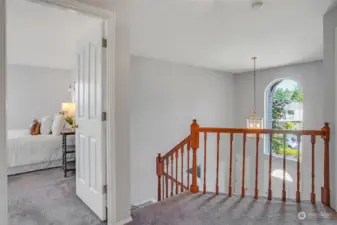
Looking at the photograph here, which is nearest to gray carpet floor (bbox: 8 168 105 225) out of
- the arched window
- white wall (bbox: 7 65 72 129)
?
white wall (bbox: 7 65 72 129)

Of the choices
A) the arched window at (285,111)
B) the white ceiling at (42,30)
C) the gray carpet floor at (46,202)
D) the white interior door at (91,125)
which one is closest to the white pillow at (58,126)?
the gray carpet floor at (46,202)

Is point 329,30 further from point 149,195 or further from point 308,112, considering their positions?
point 149,195

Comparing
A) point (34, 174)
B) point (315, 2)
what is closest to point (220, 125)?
point (315, 2)

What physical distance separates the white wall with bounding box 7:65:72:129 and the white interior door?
385 centimetres

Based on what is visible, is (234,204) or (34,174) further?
(34,174)

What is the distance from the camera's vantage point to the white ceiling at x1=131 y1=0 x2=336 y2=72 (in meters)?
2.19

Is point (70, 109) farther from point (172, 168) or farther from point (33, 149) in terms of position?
point (172, 168)

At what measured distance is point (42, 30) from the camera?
2869mm

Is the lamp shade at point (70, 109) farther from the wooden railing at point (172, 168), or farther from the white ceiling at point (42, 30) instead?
the wooden railing at point (172, 168)

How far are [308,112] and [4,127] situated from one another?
530 centimetres

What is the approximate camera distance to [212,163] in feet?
18.6

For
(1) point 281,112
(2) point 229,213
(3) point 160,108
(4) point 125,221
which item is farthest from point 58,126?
(1) point 281,112

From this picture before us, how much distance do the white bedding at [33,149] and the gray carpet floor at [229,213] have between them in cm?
229

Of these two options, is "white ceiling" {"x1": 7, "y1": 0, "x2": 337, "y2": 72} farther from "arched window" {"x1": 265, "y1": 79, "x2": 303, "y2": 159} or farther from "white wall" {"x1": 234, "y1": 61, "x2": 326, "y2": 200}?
"arched window" {"x1": 265, "y1": 79, "x2": 303, "y2": 159}
